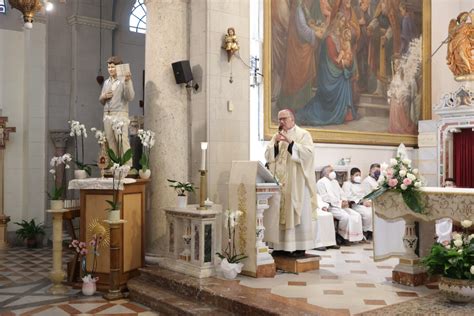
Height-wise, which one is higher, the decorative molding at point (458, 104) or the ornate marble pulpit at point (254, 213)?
the decorative molding at point (458, 104)

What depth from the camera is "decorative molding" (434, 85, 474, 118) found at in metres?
11.4

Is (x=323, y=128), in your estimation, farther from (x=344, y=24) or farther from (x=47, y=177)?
(x=47, y=177)

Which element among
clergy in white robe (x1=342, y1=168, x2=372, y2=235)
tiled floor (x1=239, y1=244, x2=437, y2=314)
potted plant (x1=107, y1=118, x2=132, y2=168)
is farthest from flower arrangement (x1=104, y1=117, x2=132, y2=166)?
clergy in white robe (x1=342, y1=168, x2=372, y2=235)

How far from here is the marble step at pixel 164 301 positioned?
5730 millimetres

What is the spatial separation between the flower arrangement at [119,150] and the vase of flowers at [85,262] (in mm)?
1012

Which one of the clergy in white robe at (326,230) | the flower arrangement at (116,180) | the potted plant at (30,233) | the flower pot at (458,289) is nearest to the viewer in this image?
the flower pot at (458,289)

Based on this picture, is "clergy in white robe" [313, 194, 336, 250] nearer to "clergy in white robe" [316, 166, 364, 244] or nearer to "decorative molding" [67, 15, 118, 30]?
"clergy in white robe" [316, 166, 364, 244]

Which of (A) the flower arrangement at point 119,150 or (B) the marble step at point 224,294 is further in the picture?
(A) the flower arrangement at point 119,150

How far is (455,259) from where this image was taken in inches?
202

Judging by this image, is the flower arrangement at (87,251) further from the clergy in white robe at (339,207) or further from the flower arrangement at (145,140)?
the clergy in white robe at (339,207)

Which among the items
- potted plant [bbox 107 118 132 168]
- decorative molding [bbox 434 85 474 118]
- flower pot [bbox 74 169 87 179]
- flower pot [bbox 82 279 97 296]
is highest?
decorative molding [bbox 434 85 474 118]

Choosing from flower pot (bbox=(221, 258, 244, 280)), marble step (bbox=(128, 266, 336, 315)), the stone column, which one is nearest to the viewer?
marble step (bbox=(128, 266, 336, 315))

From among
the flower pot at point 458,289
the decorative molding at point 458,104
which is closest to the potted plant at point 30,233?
the flower pot at point 458,289

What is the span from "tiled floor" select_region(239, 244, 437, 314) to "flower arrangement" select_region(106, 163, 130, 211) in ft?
5.91
